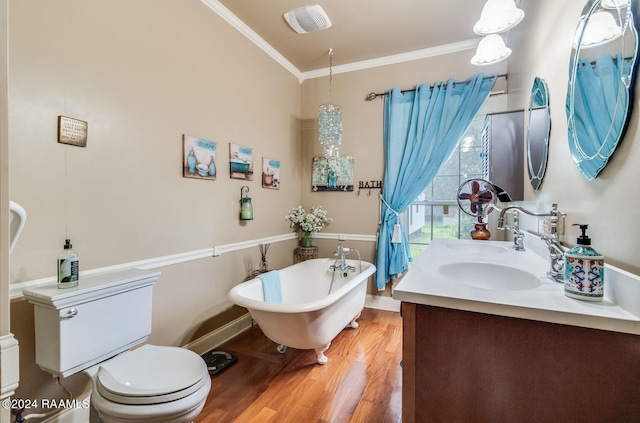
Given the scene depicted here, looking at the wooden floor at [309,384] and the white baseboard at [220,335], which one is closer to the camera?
the wooden floor at [309,384]

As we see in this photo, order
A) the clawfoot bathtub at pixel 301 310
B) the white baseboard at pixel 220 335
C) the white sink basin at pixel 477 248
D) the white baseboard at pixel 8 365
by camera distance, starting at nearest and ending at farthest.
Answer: the white baseboard at pixel 8 365 < the white sink basin at pixel 477 248 < the clawfoot bathtub at pixel 301 310 < the white baseboard at pixel 220 335

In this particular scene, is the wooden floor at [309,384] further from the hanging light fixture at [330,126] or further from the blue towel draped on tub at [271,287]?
the hanging light fixture at [330,126]

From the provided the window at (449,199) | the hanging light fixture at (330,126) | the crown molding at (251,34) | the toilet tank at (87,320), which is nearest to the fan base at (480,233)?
the window at (449,199)

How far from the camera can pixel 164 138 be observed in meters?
1.97

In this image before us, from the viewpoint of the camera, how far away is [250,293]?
224 centimetres

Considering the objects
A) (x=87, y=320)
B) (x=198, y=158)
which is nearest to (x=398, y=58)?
(x=198, y=158)

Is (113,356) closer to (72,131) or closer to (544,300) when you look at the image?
(72,131)

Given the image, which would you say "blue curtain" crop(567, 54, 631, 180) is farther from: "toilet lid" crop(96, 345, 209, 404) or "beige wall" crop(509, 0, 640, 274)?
"toilet lid" crop(96, 345, 209, 404)

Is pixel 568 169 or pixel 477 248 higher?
pixel 568 169

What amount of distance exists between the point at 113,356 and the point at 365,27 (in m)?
3.13

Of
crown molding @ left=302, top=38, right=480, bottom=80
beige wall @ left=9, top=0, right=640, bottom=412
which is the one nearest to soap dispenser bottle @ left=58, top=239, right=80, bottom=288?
beige wall @ left=9, top=0, right=640, bottom=412

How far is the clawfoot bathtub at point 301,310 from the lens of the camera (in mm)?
1870

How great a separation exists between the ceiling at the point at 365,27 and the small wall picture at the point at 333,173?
1157 millimetres

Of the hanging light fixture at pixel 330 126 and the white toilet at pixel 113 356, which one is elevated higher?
the hanging light fixture at pixel 330 126
